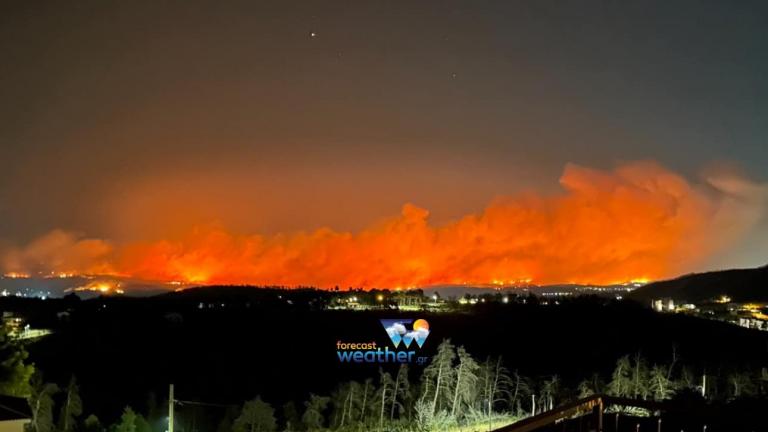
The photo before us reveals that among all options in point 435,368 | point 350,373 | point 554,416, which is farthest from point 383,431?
point 350,373

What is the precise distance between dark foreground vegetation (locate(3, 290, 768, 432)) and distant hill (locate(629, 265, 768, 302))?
1111 centimetres

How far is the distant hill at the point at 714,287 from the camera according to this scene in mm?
51094

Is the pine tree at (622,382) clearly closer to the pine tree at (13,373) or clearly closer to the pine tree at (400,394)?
the pine tree at (400,394)

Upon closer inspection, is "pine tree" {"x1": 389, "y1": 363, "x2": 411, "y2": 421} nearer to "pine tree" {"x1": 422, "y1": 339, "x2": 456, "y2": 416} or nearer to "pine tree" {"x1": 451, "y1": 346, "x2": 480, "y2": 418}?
"pine tree" {"x1": 422, "y1": 339, "x2": 456, "y2": 416}

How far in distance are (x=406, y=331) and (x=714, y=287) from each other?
108 feet

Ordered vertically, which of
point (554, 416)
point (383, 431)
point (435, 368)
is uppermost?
point (554, 416)

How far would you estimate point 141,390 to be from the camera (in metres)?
34.0

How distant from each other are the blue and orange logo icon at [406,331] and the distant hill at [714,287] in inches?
931

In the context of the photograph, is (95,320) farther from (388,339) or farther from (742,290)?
(742,290)

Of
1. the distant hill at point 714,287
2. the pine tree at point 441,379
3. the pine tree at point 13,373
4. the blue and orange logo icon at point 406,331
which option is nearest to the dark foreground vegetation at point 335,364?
the pine tree at point 441,379

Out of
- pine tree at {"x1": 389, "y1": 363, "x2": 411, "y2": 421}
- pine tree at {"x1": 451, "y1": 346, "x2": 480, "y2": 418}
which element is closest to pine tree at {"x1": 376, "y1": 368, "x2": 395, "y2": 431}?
pine tree at {"x1": 389, "y1": 363, "x2": 411, "y2": 421}

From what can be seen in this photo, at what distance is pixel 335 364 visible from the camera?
41.3 m

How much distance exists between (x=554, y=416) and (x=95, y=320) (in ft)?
166

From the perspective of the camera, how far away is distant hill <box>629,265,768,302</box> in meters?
51.1
